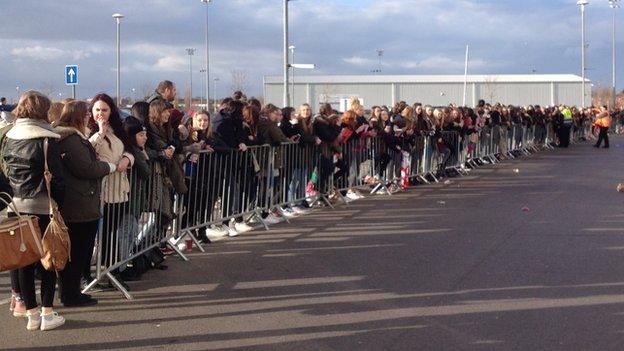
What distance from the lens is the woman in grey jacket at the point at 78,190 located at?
7430mm

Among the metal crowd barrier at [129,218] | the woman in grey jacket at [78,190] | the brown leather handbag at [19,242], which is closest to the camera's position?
the brown leather handbag at [19,242]

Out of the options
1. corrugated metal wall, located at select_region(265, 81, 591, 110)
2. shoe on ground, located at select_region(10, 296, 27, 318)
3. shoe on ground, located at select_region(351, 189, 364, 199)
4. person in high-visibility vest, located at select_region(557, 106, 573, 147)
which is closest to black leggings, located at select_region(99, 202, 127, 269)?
shoe on ground, located at select_region(10, 296, 27, 318)

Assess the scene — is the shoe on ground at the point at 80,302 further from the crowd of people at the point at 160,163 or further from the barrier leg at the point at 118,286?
the barrier leg at the point at 118,286

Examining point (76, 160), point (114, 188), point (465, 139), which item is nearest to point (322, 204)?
point (114, 188)

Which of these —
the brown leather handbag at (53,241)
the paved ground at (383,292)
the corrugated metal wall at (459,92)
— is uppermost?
the corrugated metal wall at (459,92)

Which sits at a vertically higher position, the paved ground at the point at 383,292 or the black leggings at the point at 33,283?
the black leggings at the point at 33,283

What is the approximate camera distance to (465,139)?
24766mm

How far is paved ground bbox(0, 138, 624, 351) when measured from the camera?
6766 mm

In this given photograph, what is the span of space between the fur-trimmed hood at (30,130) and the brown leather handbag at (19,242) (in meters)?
0.62

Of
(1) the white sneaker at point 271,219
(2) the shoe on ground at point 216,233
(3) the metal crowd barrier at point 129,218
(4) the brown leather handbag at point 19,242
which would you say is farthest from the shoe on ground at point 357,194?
(4) the brown leather handbag at point 19,242

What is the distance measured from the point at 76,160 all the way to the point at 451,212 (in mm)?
8621

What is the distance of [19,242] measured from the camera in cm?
671

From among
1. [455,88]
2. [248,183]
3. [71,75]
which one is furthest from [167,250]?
[455,88]

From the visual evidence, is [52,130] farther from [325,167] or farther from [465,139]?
[465,139]
